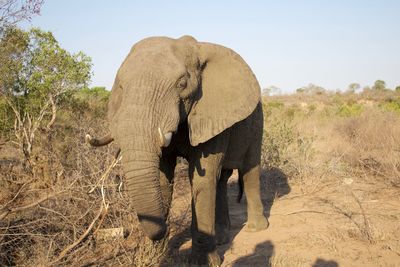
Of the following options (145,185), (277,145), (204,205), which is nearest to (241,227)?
(204,205)

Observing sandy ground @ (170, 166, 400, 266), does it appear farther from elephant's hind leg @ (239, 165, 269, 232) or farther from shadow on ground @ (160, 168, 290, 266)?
elephant's hind leg @ (239, 165, 269, 232)

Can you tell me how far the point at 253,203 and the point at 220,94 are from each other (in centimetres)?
238

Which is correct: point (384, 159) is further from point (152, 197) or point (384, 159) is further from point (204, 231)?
point (152, 197)

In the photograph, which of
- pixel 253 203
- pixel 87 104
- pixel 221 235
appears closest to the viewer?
pixel 221 235

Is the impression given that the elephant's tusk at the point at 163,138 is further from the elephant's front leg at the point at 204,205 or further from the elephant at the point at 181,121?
the elephant's front leg at the point at 204,205

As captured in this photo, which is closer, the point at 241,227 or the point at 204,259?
the point at 204,259

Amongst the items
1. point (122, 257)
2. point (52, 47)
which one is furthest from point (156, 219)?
point (52, 47)

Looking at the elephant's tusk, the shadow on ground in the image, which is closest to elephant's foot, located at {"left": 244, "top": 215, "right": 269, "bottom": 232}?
the shadow on ground

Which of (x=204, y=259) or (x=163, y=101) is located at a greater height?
(x=163, y=101)

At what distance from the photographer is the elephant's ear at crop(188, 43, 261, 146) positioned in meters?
4.75

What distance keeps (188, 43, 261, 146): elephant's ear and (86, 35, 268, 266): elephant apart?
1 centimetres

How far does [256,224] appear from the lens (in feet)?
21.7

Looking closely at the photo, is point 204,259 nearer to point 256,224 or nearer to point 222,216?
Answer: point 222,216

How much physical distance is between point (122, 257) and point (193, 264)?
33.6 inches
